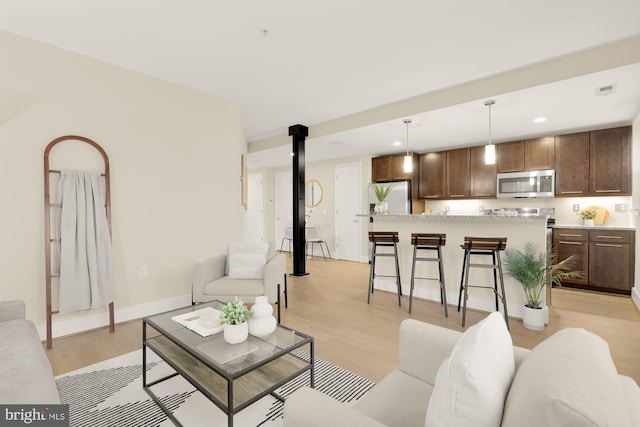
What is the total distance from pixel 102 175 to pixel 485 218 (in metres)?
3.96

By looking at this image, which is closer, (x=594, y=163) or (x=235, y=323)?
(x=235, y=323)

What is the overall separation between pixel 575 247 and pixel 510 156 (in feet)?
5.49

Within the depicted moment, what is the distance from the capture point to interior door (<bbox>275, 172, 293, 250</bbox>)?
8.04 m

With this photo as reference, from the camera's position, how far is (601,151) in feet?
14.3

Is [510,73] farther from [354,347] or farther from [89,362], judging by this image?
[89,362]

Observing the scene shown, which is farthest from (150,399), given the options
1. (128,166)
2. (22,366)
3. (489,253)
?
(489,253)

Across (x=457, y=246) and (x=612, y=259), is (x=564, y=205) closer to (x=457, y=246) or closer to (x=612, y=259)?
(x=612, y=259)

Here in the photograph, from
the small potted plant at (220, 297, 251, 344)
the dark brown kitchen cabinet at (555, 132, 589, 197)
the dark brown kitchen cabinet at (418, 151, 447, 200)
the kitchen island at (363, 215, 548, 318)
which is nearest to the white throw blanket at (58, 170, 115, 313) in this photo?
the small potted plant at (220, 297, 251, 344)

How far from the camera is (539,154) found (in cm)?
484

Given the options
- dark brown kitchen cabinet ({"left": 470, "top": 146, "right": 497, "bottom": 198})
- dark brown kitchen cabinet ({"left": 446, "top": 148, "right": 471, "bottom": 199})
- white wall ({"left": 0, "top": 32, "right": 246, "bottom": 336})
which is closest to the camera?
white wall ({"left": 0, "top": 32, "right": 246, "bottom": 336})

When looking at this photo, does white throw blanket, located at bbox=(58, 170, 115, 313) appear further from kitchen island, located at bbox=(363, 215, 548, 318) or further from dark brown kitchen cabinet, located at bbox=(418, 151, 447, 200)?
dark brown kitchen cabinet, located at bbox=(418, 151, 447, 200)

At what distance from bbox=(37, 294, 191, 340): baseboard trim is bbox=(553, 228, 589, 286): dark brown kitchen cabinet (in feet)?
17.6

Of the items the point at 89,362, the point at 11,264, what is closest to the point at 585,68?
the point at 89,362

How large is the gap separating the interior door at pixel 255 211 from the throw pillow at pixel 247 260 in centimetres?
546
